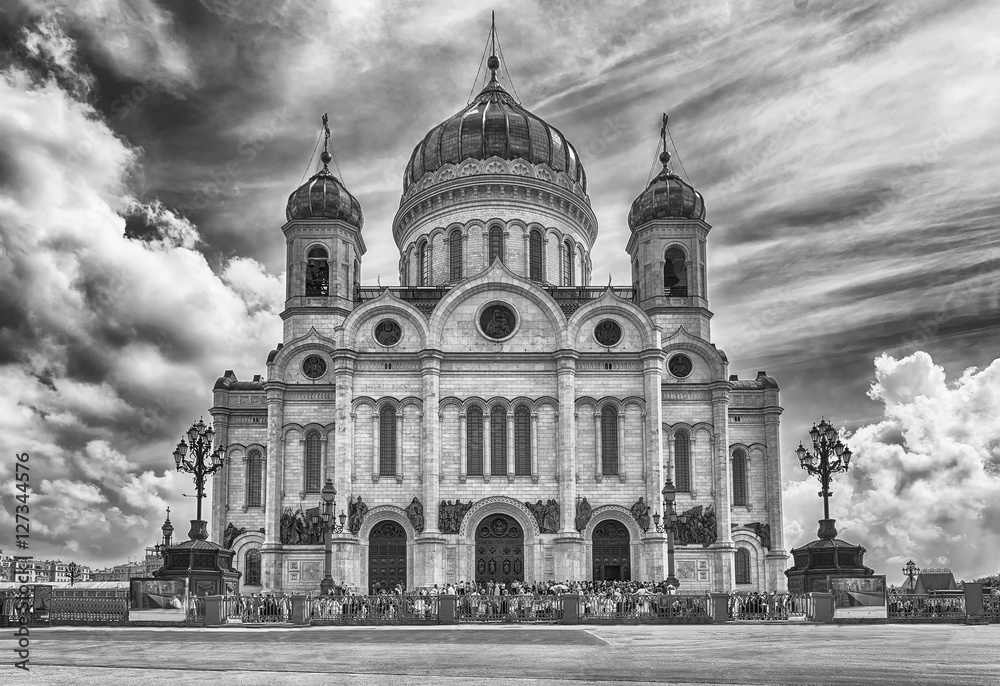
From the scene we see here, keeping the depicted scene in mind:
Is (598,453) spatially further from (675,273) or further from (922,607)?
(922,607)

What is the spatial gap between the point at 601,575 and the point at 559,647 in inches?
1062

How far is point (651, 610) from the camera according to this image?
32500 millimetres

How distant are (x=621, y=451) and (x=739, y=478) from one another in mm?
6740

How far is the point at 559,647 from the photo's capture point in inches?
841

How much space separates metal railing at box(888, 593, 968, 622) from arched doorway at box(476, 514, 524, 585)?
1963 cm

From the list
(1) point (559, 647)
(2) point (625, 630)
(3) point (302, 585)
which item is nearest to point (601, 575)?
(3) point (302, 585)

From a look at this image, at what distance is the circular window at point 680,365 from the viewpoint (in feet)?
172

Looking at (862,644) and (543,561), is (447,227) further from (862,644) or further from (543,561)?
(862,644)

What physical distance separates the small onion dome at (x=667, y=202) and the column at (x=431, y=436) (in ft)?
45.3

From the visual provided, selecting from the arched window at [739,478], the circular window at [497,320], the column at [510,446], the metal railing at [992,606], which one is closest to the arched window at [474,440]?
the column at [510,446]

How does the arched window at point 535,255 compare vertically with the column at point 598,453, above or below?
above

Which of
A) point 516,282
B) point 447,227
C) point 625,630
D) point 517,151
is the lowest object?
point 625,630

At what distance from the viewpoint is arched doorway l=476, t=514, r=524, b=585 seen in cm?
4772

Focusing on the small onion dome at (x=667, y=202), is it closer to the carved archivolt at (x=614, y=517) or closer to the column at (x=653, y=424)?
the column at (x=653, y=424)
